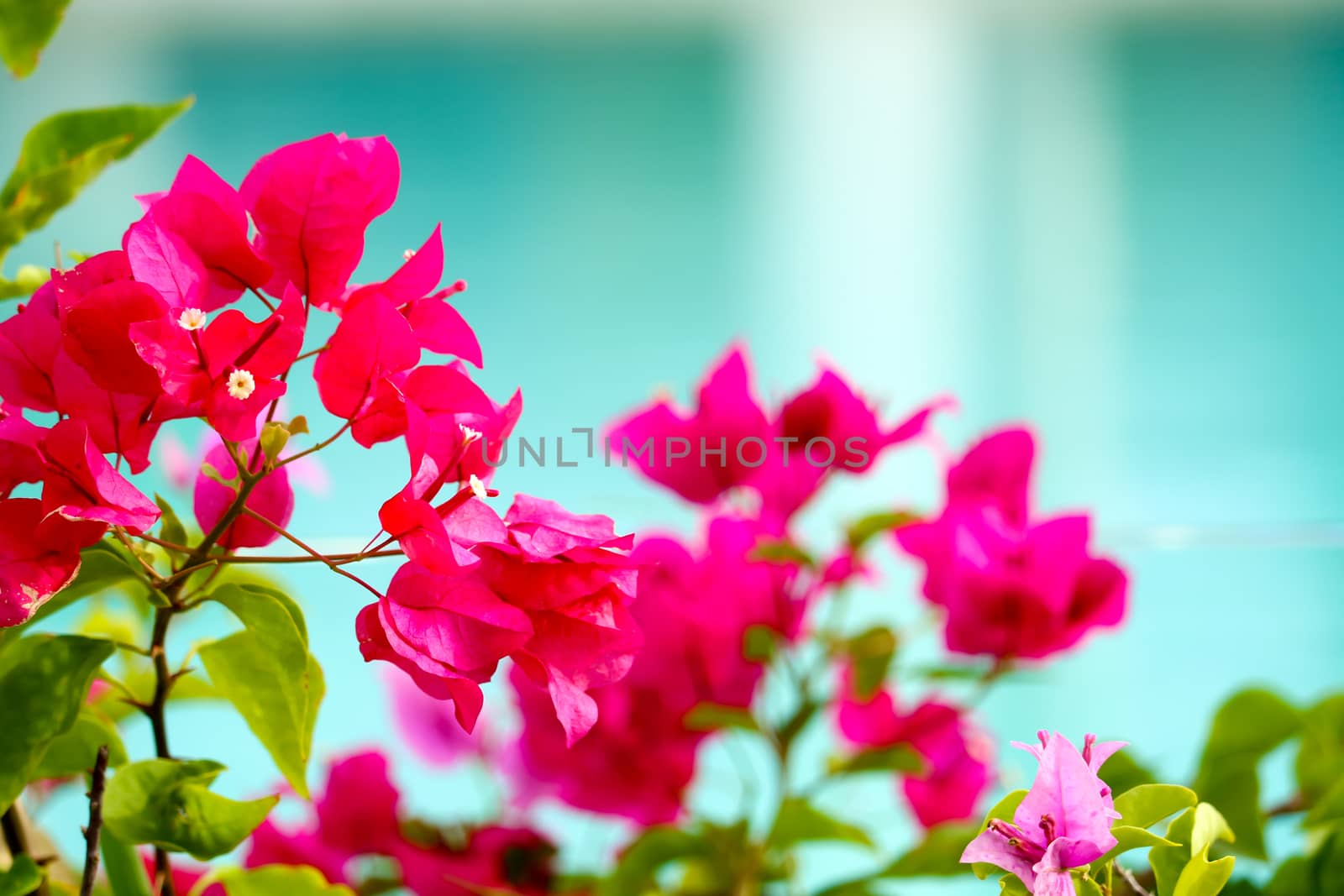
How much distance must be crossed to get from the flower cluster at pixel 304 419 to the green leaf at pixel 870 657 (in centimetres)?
36

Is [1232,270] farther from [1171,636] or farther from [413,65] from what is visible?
[413,65]

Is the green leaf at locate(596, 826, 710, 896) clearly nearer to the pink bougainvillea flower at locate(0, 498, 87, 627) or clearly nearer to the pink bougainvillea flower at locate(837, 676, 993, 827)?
the pink bougainvillea flower at locate(837, 676, 993, 827)

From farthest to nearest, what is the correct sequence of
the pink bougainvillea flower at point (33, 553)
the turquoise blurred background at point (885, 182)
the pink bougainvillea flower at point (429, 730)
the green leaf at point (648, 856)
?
the turquoise blurred background at point (885, 182), the pink bougainvillea flower at point (429, 730), the green leaf at point (648, 856), the pink bougainvillea flower at point (33, 553)

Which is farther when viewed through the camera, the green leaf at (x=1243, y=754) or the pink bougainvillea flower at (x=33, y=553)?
the green leaf at (x=1243, y=754)

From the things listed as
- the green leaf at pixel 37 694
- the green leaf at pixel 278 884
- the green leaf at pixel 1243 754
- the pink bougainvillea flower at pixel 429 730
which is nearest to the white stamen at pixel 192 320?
the green leaf at pixel 37 694

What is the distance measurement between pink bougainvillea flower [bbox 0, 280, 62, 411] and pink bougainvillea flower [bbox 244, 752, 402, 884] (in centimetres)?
40

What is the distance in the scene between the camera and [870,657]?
2.20 ft

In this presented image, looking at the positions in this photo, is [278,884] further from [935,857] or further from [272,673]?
[935,857]

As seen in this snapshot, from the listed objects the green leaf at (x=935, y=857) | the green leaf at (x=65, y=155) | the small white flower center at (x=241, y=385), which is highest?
the green leaf at (x=65, y=155)

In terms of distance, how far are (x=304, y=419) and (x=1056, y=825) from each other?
0.24 metres

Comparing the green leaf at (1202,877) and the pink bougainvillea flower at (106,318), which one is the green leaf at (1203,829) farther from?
the pink bougainvillea flower at (106,318)

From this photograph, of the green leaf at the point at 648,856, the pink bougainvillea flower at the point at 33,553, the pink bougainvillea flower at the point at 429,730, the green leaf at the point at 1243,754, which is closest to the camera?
the pink bougainvillea flower at the point at 33,553

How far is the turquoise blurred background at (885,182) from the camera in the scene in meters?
2.57

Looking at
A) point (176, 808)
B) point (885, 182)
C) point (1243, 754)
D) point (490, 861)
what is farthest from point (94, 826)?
point (885, 182)
